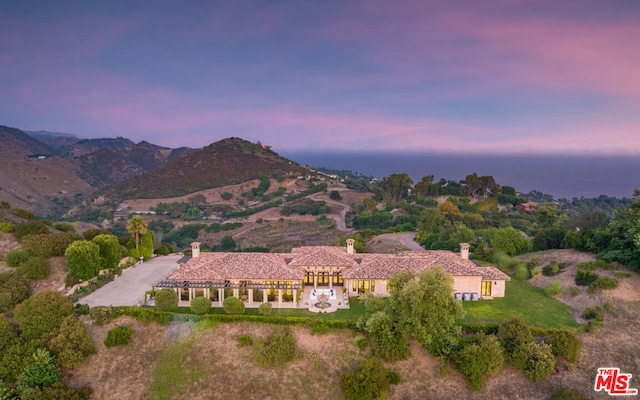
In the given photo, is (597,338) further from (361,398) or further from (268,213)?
(268,213)

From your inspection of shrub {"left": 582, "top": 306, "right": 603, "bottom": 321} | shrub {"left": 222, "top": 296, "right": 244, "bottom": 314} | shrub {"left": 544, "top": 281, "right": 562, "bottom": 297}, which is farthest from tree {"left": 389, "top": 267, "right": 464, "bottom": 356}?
shrub {"left": 544, "top": 281, "right": 562, "bottom": 297}

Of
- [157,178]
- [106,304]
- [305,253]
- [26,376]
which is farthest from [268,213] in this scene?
[26,376]

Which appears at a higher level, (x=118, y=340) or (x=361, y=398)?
(x=118, y=340)

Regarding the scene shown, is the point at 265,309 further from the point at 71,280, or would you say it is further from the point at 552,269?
the point at 552,269

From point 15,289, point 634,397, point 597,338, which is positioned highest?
point 15,289

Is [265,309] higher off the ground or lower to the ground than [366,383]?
higher

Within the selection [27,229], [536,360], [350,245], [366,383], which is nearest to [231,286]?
[350,245]
